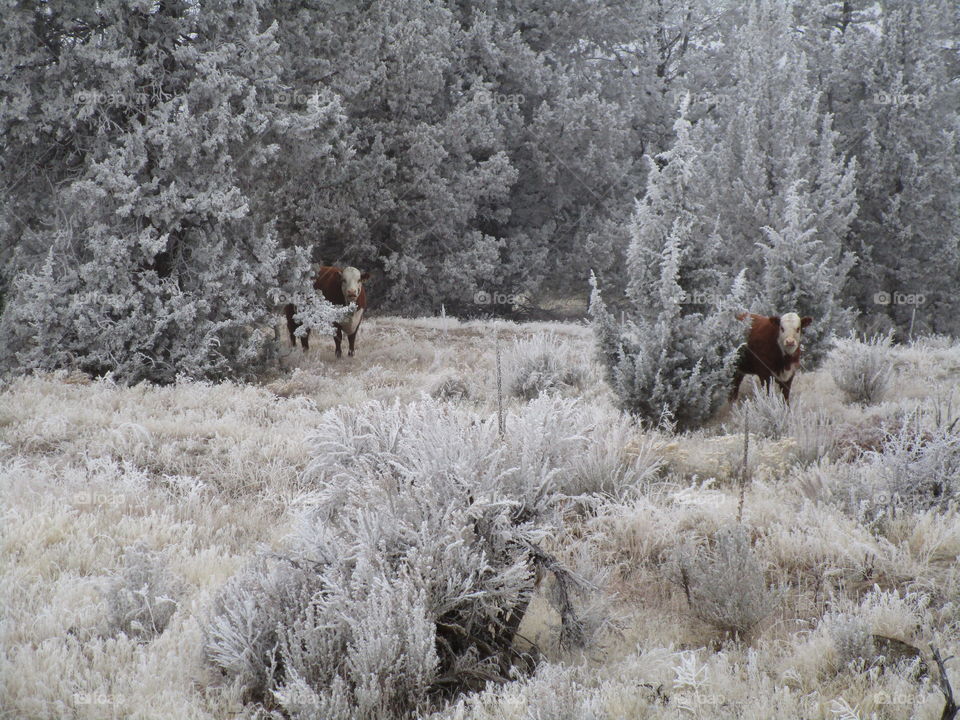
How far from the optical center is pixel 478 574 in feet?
11.3

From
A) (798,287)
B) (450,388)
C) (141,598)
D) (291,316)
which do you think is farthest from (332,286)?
(141,598)

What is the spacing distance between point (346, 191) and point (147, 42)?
29.3 feet

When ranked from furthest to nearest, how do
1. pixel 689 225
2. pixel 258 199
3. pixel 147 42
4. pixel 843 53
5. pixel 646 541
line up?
1. pixel 843 53
2. pixel 258 199
3. pixel 147 42
4. pixel 689 225
5. pixel 646 541

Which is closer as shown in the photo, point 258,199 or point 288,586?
point 288,586

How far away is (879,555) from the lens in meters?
4.10

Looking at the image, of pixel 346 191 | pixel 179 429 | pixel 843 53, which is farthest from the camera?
pixel 843 53

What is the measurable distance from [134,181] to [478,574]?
807cm

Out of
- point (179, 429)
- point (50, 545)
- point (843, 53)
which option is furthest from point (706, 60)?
point (50, 545)

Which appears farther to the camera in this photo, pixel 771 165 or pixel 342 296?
pixel 771 165

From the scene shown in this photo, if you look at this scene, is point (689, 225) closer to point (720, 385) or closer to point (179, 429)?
point (720, 385)

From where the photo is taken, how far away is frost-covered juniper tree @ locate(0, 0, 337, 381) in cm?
934

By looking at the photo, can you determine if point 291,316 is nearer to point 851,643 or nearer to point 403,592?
point 403,592

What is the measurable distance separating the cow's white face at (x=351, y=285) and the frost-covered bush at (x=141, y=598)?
878 cm

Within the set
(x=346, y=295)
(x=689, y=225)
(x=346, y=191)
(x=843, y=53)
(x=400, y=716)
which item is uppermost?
(x=843, y=53)
